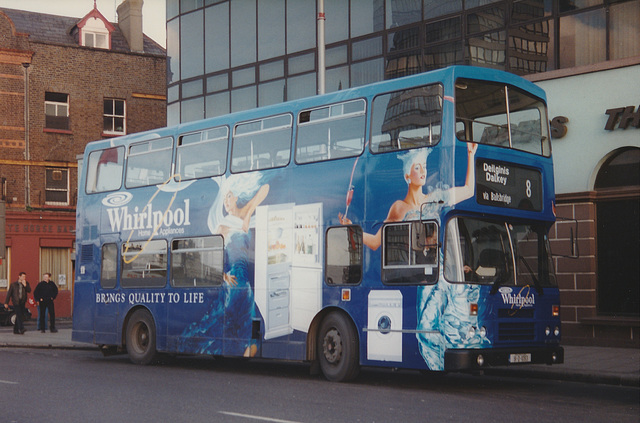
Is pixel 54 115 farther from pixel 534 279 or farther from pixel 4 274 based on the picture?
pixel 534 279

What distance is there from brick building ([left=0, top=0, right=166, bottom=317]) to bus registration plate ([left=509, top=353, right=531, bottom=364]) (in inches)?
1198

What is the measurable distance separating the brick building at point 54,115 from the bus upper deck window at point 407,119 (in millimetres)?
29271

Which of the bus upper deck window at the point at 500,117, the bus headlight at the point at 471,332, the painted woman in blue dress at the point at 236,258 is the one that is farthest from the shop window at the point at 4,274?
the bus headlight at the point at 471,332

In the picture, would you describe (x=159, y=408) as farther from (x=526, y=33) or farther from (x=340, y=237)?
(x=526, y=33)

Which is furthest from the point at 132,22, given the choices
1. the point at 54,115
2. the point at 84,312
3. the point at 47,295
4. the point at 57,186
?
the point at 84,312

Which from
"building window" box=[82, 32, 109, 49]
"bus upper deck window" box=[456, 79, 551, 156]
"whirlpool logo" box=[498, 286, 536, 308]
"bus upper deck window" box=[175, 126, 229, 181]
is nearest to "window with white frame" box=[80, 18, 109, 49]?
"building window" box=[82, 32, 109, 49]

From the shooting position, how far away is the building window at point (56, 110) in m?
40.6

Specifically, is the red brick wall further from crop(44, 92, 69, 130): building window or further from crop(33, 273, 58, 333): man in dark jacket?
crop(44, 92, 69, 130): building window

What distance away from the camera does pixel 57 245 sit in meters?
39.9

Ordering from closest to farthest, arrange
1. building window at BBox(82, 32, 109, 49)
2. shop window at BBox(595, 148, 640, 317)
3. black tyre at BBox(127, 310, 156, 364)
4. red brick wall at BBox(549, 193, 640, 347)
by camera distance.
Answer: black tyre at BBox(127, 310, 156, 364) < shop window at BBox(595, 148, 640, 317) < red brick wall at BBox(549, 193, 640, 347) < building window at BBox(82, 32, 109, 49)

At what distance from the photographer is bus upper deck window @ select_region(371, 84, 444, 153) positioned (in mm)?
11867

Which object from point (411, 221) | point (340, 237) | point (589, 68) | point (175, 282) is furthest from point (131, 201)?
point (589, 68)

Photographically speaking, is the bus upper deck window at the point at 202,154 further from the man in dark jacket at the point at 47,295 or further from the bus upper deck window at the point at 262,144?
the man in dark jacket at the point at 47,295

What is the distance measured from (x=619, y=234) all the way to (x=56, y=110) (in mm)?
29753
